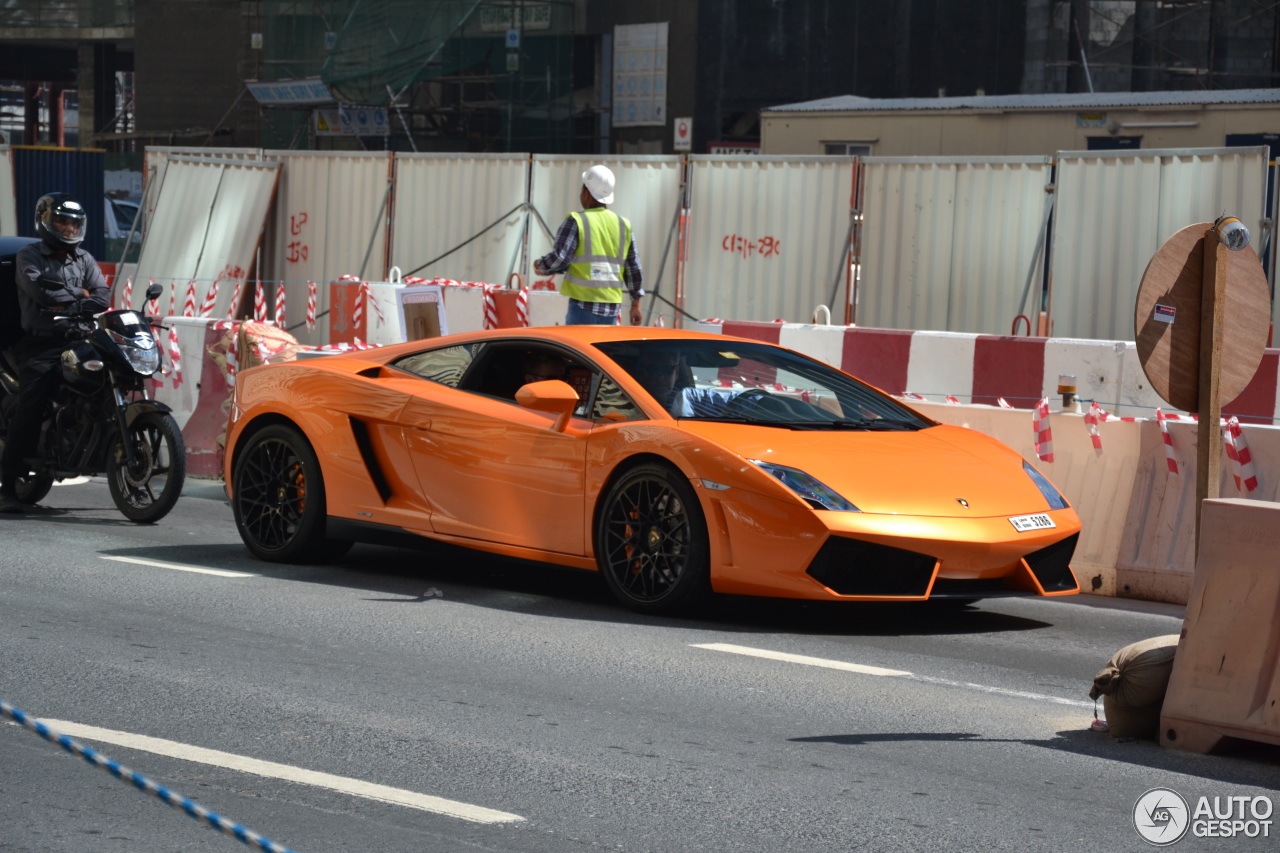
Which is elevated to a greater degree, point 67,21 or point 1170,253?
point 67,21

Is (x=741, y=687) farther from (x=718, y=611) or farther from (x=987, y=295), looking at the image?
(x=987, y=295)

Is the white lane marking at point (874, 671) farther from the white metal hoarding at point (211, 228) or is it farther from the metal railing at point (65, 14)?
the metal railing at point (65, 14)

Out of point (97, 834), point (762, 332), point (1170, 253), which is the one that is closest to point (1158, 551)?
point (1170, 253)

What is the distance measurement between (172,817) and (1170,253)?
3785 millimetres

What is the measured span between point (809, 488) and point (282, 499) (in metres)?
3.23

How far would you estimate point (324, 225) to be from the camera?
73.5 ft

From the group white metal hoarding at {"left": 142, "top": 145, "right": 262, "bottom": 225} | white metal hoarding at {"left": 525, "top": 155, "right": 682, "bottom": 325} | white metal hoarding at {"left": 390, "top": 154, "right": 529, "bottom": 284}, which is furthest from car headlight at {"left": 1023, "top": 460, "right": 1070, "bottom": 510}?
white metal hoarding at {"left": 142, "top": 145, "right": 262, "bottom": 225}

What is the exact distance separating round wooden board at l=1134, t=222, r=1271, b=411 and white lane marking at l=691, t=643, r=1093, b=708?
3.77 ft

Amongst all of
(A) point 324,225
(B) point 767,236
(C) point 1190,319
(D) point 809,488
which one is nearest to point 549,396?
(D) point 809,488

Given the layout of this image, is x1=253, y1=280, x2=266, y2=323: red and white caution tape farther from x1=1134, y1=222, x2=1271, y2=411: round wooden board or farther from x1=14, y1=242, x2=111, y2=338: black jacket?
x1=1134, y1=222, x2=1271, y2=411: round wooden board

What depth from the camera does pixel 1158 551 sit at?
9.64m

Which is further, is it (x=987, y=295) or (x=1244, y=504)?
(x=987, y=295)

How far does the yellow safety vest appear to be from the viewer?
42.3 ft

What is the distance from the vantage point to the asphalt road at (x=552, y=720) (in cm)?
503
